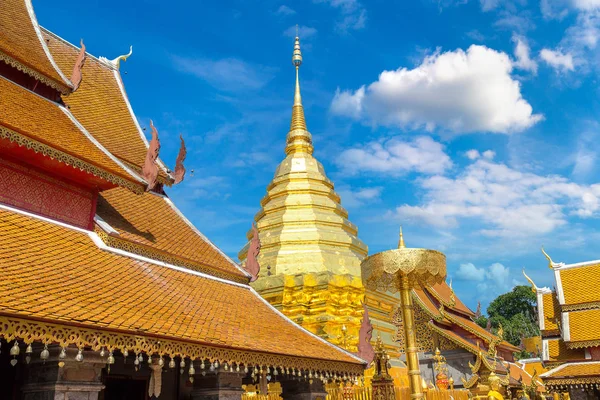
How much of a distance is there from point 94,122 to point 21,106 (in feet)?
10.1

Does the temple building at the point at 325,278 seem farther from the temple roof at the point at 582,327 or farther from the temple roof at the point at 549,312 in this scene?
the temple roof at the point at 582,327

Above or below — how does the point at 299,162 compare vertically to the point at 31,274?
above

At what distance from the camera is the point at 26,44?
10000 mm

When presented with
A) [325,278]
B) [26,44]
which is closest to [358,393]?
[325,278]

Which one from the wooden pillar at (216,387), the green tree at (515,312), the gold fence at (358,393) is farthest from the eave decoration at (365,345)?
the green tree at (515,312)

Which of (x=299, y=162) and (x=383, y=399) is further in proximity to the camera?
(x=299, y=162)

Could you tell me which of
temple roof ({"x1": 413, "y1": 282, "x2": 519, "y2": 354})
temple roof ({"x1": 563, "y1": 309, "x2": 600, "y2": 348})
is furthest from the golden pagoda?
temple roof ({"x1": 563, "y1": 309, "x2": 600, "y2": 348})

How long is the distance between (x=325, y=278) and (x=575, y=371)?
8.36 meters

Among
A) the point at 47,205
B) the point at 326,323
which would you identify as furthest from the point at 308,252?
the point at 47,205

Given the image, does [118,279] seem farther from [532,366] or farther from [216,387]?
[532,366]

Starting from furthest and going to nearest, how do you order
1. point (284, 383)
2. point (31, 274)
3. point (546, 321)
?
point (546, 321), point (284, 383), point (31, 274)

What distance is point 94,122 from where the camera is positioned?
37.6 feet

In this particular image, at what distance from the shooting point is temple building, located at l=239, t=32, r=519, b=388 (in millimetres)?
17562

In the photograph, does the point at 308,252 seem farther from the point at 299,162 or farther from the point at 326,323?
the point at 299,162
